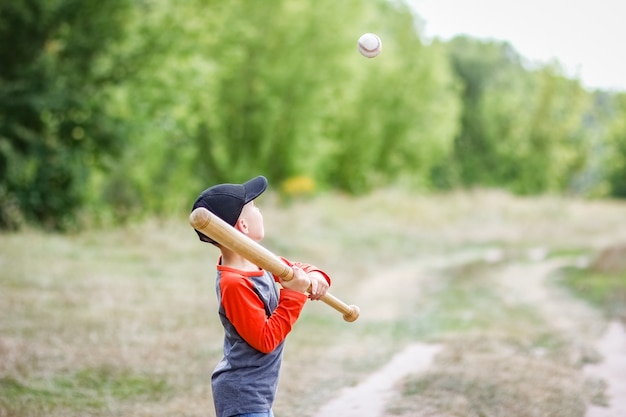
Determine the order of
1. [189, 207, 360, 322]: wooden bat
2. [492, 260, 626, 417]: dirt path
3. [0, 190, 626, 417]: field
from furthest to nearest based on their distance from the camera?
[492, 260, 626, 417]: dirt path → [0, 190, 626, 417]: field → [189, 207, 360, 322]: wooden bat

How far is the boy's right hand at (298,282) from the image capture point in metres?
3.47

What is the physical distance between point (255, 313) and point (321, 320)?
744cm

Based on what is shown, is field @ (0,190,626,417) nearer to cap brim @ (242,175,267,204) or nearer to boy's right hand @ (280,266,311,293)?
boy's right hand @ (280,266,311,293)

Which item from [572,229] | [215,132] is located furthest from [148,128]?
[572,229]

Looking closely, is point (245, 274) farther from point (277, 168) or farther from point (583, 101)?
point (583, 101)

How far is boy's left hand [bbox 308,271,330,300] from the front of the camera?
3.53 meters

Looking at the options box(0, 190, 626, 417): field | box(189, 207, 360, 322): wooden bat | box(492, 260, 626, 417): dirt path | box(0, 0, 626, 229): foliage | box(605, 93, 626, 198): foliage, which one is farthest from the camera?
box(605, 93, 626, 198): foliage

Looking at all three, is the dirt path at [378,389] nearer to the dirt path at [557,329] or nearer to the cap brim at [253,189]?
the dirt path at [557,329]

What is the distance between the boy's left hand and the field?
7.77 ft

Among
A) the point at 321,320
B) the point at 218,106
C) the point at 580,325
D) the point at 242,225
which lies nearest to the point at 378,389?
the point at 242,225

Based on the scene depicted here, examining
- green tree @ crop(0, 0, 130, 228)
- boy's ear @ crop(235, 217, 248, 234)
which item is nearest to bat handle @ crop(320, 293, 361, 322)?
boy's ear @ crop(235, 217, 248, 234)

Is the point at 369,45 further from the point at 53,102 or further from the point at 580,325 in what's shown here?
the point at 53,102

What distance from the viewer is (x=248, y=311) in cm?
348

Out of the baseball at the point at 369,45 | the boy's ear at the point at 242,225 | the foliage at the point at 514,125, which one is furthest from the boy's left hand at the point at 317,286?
the foliage at the point at 514,125
